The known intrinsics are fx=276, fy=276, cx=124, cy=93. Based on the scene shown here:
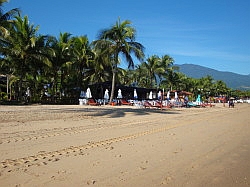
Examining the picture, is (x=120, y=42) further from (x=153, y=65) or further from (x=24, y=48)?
(x=153, y=65)

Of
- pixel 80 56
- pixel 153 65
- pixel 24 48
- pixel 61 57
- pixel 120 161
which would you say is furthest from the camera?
pixel 153 65

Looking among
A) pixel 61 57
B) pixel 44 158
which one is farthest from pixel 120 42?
pixel 44 158

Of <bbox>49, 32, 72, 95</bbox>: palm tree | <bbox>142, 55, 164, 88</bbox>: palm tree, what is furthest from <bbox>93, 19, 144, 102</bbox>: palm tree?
<bbox>142, 55, 164, 88</bbox>: palm tree

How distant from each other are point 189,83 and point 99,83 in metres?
37.2

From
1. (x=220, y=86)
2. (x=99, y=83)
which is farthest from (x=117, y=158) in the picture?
(x=220, y=86)

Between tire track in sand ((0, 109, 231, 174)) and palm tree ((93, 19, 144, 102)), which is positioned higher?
palm tree ((93, 19, 144, 102))

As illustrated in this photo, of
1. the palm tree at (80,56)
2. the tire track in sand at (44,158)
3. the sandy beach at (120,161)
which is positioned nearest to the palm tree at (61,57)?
the palm tree at (80,56)

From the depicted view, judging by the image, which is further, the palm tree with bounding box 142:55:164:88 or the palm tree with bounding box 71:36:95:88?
the palm tree with bounding box 142:55:164:88

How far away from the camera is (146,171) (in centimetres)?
460

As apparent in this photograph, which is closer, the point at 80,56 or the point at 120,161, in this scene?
the point at 120,161

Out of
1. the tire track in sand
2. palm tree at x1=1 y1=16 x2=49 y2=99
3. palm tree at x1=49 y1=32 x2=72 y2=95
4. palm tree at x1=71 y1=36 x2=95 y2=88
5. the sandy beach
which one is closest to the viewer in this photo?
the sandy beach

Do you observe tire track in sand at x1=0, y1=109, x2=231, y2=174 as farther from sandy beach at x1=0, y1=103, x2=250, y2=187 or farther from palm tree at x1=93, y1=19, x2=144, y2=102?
palm tree at x1=93, y1=19, x2=144, y2=102

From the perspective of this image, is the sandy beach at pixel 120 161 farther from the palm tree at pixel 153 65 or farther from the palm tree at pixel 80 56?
the palm tree at pixel 153 65

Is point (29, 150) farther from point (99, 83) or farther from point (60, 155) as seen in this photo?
point (99, 83)
